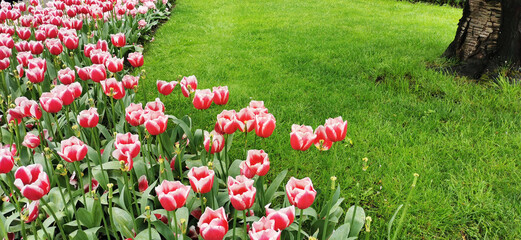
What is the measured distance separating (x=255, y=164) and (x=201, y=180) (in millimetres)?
275

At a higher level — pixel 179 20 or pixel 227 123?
pixel 227 123

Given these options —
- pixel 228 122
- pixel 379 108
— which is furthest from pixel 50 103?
pixel 379 108

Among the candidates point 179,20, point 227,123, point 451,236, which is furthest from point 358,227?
point 179,20

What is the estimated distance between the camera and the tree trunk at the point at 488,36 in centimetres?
374

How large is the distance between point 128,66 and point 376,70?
129 inches

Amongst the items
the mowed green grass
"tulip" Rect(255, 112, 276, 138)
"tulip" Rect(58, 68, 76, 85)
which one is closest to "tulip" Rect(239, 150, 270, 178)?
"tulip" Rect(255, 112, 276, 138)

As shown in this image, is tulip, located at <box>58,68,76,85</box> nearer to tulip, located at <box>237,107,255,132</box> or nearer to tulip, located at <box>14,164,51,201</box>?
tulip, located at <box>14,164,51,201</box>

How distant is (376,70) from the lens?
14.7 feet

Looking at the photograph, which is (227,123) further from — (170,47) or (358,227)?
(170,47)

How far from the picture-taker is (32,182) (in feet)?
4.80

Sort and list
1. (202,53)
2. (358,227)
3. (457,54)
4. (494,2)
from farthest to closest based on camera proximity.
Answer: (202,53)
(457,54)
(494,2)
(358,227)

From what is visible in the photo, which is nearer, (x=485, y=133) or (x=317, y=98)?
(x=485, y=133)

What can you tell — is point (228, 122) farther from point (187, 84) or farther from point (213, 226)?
point (187, 84)

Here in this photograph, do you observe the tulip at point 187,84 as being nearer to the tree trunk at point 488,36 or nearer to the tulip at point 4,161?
the tulip at point 4,161
